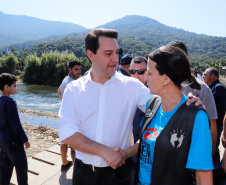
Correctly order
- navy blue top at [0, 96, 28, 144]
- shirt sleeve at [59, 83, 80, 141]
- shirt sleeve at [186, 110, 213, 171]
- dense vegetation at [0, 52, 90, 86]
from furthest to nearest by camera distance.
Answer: dense vegetation at [0, 52, 90, 86]
navy blue top at [0, 96, 28, 144]
shirt sleeve at [59, 83, 80, 141]
shirt sleeve at [186, 110, 213, 171]

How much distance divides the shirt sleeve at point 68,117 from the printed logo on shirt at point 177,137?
730 mm

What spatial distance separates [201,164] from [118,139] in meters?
0.70

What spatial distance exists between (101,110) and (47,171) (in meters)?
2.32

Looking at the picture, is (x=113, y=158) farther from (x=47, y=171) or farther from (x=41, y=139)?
(x=41, y=139)

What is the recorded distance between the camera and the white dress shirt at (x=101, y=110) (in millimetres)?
1570

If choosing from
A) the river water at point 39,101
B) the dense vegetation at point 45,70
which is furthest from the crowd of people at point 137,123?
the dense vegetation at point 45,70

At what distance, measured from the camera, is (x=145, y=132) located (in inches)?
53.9

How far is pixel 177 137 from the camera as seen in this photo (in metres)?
1.15

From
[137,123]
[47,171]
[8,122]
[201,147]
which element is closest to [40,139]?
[47,171]

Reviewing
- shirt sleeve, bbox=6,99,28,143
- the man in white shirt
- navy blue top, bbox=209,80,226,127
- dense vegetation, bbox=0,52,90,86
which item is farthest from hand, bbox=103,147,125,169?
dense vegetation, bbox=0,52,90,86

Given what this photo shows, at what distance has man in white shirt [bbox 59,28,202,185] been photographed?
5.14 ft

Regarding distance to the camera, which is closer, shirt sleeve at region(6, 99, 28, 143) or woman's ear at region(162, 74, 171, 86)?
woman's ear at region(162, 74, 171, 86)

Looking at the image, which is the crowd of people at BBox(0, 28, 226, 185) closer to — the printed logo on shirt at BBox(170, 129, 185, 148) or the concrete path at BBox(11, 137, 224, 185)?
the printed logo on shirt at BBox(170, 129, 185, 148)

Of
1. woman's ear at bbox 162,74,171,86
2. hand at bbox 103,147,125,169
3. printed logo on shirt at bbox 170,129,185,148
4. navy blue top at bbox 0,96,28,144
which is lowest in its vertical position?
navy blue top at bbox 0,96,28,144
